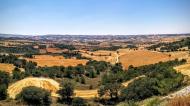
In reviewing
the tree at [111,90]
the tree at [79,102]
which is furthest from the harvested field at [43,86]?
the tree at [79,102]

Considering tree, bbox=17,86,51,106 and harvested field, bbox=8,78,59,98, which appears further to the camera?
harvested field, bbox=8,78,59,98

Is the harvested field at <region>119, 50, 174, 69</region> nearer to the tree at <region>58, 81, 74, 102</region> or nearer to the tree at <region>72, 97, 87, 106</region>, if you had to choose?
the tree at <region>58, 81, 74, 102</region>

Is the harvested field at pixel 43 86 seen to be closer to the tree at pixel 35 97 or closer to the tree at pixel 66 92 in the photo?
the tree at pixel 66 92

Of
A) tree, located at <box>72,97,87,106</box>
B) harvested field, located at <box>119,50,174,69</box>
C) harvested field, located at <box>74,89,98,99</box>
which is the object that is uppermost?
harvested field, located at <box>119,50,174,69</box>

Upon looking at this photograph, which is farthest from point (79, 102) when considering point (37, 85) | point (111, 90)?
point (37, 85)

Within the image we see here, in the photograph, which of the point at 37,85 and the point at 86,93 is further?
the point at 37,85

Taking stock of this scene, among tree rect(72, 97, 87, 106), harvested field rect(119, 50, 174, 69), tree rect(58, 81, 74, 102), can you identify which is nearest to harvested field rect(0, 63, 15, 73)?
harvested field rect(119, 50, 174, 69)

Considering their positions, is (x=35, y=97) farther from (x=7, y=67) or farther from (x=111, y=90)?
(x=7, y=67)

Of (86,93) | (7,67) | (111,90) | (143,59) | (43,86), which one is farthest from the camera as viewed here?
(143,59)
